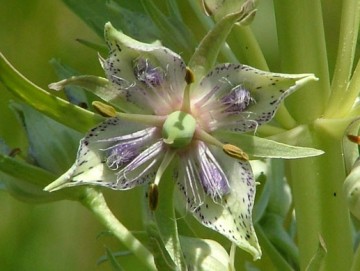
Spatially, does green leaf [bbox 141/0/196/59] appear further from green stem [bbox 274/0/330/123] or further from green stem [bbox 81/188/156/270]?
green stem [bbox 81/188/156/270]

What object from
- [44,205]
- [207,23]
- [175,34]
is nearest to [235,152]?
[175,34]

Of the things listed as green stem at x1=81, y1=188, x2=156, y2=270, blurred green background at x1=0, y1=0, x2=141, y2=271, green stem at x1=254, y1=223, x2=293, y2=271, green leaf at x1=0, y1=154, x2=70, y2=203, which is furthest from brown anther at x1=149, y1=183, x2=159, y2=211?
blurred green background at x1=0, y1=0, x2=141, y2=271

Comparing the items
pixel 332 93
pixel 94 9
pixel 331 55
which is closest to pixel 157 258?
pixel 332 93

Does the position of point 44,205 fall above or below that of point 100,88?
below

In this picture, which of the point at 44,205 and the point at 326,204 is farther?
the point at 44,205

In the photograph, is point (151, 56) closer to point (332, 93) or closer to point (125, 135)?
point (125, 135)

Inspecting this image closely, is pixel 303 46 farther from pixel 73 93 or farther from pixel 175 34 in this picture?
pixel 73 93

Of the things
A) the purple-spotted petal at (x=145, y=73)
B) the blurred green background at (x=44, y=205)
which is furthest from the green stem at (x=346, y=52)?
the blurred green background at (x=44, y=205)
